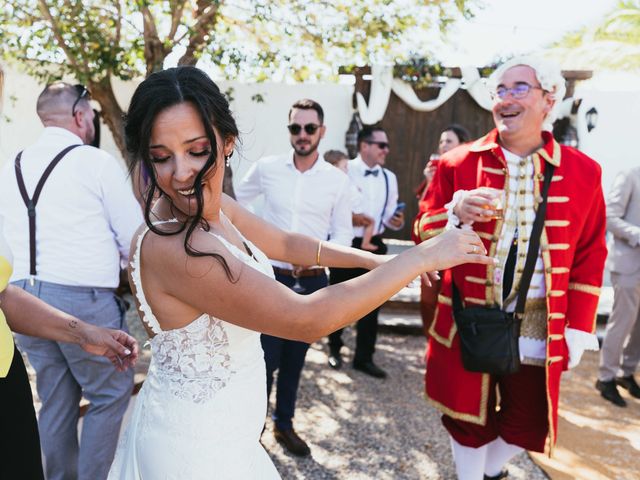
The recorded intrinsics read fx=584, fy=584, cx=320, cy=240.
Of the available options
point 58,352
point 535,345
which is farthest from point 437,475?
point 58,352

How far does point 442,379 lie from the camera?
2.98 m

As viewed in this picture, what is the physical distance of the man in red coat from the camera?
274 centimetres

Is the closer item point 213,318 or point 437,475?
point 213,318

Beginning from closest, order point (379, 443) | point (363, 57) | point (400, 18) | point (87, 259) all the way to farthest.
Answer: point (87, 259) → point (379, 443) → point (400, 18) → point (363, 57)

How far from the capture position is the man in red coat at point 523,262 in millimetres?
2744

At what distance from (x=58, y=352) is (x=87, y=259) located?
1.53 feet

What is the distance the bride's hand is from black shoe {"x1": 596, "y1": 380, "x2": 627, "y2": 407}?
3.77 meters

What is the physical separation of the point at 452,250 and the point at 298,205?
2397mm


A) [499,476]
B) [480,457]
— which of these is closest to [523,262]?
[480,457]

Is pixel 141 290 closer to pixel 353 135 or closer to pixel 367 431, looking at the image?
pixel 367 431

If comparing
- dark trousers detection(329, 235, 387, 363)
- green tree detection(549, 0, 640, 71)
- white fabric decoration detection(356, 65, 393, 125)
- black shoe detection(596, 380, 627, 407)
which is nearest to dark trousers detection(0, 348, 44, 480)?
dark trousers detection(329, 235, 387, 363)

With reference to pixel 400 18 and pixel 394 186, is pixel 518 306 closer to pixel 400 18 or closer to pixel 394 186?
pixel 394 186

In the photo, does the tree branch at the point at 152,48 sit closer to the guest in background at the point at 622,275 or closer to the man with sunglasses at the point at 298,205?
the man with sunglasses at the point at 298,205

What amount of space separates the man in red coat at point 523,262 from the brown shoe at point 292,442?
101cm
